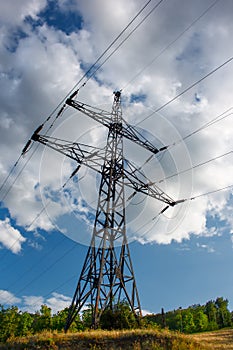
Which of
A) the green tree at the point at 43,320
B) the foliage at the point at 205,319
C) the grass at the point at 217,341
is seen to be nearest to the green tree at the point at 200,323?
the foliage at the point at 205,319

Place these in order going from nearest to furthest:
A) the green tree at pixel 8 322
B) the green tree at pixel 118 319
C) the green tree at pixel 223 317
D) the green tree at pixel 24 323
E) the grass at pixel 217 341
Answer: the grass at pixel 217 341
the green tree at pixel 118 319
the green tree at pixel 8 322
the green tree at pixel 24 323
the green tree at pixel 223 317

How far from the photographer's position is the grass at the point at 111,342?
1420cm

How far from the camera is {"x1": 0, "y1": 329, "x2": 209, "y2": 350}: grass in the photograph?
559 inches

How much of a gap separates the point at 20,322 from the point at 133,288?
66.8 metres

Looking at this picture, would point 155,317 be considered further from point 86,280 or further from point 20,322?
point 86,280

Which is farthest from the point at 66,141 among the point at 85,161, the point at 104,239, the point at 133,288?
the point at 133,288

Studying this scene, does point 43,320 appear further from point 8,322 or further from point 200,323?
point 200,323

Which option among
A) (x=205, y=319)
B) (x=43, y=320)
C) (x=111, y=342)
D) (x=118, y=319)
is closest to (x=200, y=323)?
(x=205, y=319)

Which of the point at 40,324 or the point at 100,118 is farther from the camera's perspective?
the point at 40,324

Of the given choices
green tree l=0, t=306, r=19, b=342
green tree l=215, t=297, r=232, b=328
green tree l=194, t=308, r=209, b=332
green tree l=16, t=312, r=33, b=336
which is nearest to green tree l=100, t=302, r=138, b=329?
green tree l=0, t=306, r=19, b=342

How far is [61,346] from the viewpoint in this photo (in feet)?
47.2

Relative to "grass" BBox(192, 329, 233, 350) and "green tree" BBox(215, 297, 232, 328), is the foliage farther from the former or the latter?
"grass" BBox(192, 329, 233, 350)

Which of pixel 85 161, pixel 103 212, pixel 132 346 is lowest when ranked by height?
pixel 132 346

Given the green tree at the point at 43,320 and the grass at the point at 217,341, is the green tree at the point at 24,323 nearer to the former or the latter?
the green tree at the point at 43,320
